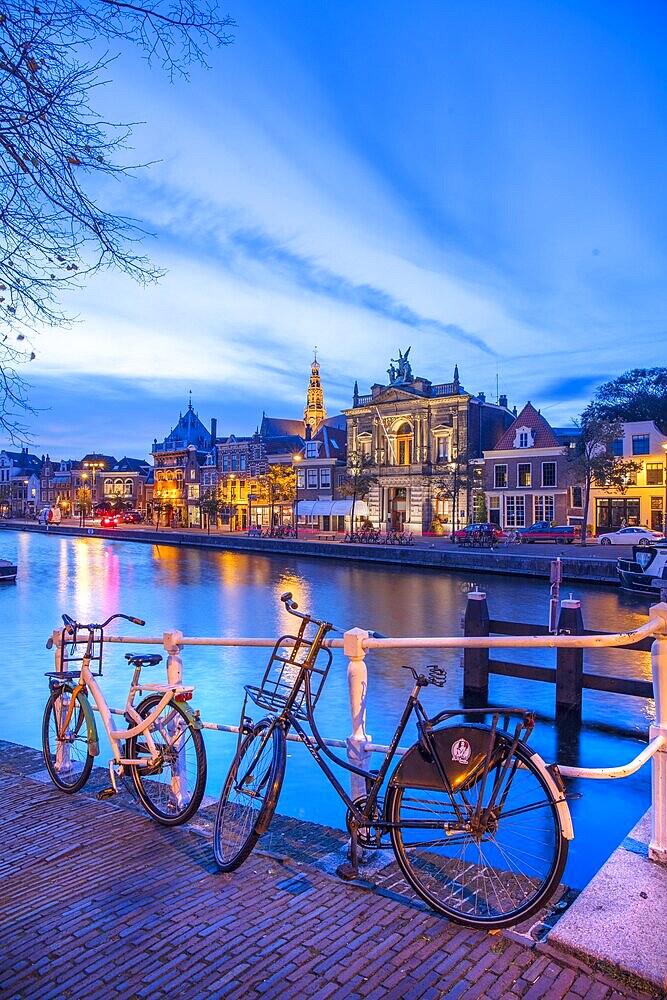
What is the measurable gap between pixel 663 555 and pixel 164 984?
25736 millimetres

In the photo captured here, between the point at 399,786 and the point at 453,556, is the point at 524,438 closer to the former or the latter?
the point at 453,556

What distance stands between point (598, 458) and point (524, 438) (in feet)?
31.8

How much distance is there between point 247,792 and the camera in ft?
13.1

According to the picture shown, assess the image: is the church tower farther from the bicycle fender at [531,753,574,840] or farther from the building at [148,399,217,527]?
the bicycle fender at [531,753,574,840]

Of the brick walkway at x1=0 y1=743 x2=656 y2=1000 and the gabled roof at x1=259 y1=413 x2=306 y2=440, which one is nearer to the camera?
the brick walkway at x1=0 y1=743 x2=656 y2=1000

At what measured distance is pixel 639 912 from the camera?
3131 mm

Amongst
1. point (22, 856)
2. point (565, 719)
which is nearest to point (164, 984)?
point (22, 856)

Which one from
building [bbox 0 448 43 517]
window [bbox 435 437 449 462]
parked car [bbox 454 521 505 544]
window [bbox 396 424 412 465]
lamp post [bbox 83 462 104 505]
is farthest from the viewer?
building [bbox 0 448 43 517]

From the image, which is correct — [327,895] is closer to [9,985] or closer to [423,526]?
[9,985]

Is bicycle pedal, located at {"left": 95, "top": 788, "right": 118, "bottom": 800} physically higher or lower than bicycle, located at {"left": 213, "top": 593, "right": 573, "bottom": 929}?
lower

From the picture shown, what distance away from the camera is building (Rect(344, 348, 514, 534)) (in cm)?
5553

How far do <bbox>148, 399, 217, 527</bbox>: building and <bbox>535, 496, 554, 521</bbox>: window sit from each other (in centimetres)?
4704

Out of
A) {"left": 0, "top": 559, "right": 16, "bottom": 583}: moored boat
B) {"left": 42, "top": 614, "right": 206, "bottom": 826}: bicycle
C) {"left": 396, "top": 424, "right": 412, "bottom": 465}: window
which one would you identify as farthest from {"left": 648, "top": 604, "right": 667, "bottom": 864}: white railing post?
{"left": 396, "top": 424, "right": 412, "bottom": 465}: window

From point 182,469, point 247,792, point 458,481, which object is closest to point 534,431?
point 458,481
